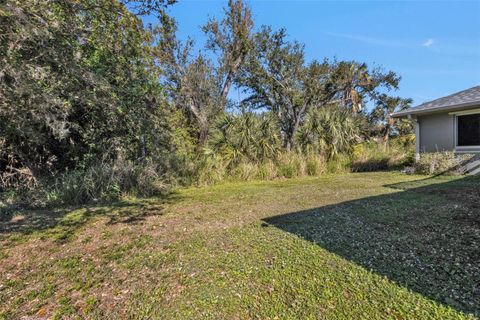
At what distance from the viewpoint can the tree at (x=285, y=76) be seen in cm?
1555

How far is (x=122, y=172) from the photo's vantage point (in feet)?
23.7

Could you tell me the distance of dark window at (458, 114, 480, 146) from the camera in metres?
9.01

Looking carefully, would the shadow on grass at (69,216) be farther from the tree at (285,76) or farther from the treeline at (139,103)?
the tree at (285,76)

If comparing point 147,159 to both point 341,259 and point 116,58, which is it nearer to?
point 116,58

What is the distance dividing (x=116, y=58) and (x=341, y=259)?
6838mm

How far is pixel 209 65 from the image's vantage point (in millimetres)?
14383

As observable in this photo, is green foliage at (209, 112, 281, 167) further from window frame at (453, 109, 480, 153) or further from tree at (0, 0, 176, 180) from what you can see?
window frame at (453, 109, 480, 153)

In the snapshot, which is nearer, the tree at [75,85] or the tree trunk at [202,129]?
the tree at [75,85]

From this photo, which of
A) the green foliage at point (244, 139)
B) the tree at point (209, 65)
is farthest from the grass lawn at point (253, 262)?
the tree at point (209, 65)

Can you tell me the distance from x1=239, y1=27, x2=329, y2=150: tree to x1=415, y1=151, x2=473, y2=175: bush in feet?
23.4

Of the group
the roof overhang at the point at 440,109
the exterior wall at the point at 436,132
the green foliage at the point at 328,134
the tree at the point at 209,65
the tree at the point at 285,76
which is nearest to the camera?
the roof overhang at the point at 440,109

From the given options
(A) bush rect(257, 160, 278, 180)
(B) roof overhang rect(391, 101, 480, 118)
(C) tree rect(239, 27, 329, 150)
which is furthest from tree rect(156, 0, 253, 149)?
(B) roof overhang rect(391, 101, 480, 118)

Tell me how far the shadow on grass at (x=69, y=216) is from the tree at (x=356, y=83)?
15.2m

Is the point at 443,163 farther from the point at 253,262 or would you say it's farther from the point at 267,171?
the point at 253,262
